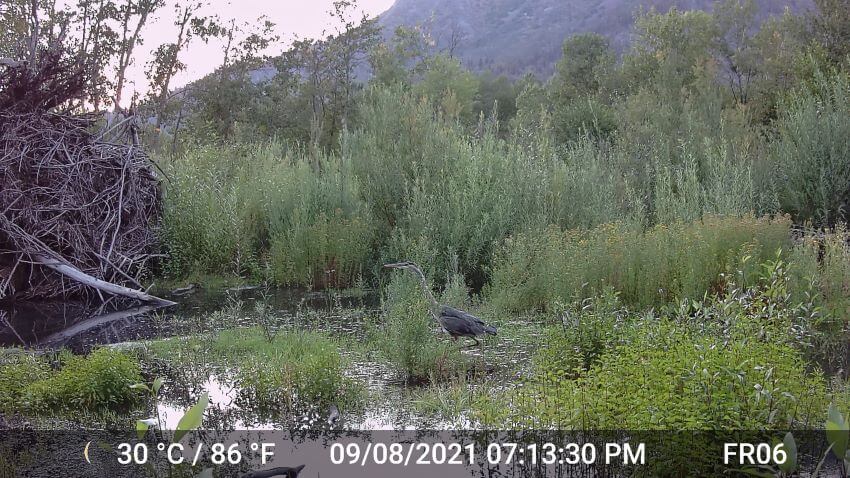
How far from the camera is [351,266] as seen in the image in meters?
12.0

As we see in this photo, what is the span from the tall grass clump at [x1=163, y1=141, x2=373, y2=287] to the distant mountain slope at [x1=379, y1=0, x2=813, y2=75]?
6919cm

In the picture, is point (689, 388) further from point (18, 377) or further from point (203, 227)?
point (203, 227)

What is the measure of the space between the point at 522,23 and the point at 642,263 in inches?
5321

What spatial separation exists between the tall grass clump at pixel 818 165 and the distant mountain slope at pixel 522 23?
212 feet

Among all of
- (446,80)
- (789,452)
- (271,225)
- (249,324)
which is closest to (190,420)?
(789,452)

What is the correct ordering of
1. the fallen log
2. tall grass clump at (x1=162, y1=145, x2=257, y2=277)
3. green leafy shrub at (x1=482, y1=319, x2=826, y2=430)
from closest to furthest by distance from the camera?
1. green leafy shrub at (x1=482, y1=319, x2=826, y2=430)
2. the fallen log
3. tall grass clump at (x1=162, y1=145, x2=257, y2=277)

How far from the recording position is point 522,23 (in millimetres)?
138000

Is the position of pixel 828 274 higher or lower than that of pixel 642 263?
lower

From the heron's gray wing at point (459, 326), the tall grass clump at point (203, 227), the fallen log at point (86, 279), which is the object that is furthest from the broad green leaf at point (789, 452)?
the tall grass clump at point (203, 227)

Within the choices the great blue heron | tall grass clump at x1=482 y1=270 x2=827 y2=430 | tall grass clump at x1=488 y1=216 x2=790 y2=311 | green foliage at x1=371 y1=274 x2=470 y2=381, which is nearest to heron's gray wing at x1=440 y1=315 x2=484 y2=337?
the great blue heron

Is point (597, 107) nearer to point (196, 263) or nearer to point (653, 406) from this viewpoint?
point (196, 263)

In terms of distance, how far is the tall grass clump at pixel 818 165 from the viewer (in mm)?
13195

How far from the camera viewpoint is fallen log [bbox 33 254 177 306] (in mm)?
10492

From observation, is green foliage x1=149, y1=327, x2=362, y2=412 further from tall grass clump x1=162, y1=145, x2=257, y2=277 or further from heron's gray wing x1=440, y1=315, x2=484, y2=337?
tall grass clump x1=162, y1=145, x2=257, y2=277
